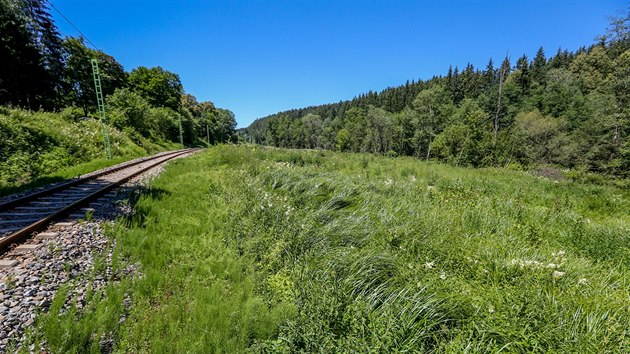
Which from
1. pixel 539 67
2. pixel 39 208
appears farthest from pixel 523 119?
pixel 39 208

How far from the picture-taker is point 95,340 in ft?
8.09

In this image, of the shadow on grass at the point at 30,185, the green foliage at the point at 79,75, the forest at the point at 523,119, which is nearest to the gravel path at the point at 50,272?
the shadow on grass at the point at 30,185

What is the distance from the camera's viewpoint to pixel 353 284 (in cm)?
343

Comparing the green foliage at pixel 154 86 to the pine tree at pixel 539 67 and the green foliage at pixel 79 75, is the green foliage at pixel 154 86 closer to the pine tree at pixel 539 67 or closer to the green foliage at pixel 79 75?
the green foliage at pixel 79 75

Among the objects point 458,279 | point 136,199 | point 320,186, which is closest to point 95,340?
point 458,279

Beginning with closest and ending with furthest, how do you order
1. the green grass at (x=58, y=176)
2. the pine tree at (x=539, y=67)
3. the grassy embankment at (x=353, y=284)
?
1. the grassy embankment at (x=353, y=284)
2. the green grass at (x=58, y=176)
3. the pine tree at (x=539, y=67)

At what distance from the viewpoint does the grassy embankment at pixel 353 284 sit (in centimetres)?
251

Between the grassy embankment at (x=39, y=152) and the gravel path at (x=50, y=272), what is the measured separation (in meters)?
5.52

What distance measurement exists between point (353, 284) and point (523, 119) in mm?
56544

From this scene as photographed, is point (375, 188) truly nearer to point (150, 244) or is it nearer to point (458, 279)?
point (458, 279)

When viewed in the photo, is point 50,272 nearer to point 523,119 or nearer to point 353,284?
point 353,284

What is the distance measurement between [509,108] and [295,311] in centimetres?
7288

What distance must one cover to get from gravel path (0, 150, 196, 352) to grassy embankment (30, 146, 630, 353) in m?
0.22

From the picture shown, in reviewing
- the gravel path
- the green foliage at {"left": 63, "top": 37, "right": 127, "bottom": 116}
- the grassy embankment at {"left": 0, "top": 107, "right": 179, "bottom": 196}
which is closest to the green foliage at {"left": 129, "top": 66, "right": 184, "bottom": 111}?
the green foliage at {"left": 63, "top": 37, "right": 127, "bottom": 116}
